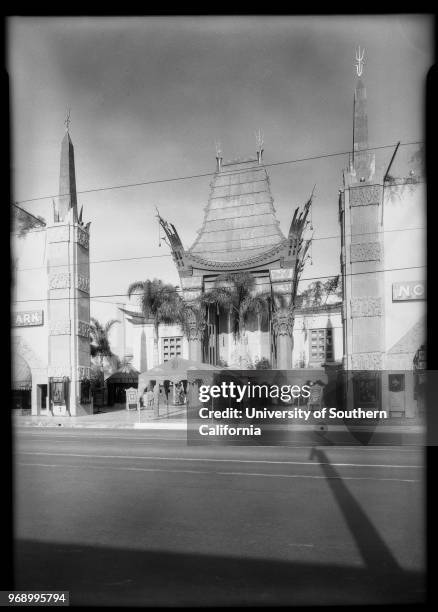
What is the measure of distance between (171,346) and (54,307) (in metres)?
8.80

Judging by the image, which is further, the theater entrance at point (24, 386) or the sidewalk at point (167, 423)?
the theater entrance at point (24, 386)

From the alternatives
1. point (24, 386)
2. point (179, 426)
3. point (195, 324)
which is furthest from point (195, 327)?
point (179, 426)

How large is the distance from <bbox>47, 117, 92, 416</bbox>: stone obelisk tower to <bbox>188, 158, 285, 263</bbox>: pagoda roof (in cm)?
771

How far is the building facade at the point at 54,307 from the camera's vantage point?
914 inches

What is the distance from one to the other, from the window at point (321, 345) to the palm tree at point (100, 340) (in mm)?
12295

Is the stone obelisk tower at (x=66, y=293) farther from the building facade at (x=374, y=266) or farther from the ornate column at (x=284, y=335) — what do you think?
the building facade at (x=374, y=266)

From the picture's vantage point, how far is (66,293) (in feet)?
76.5

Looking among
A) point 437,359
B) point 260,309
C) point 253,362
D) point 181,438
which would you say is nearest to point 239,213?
point 260,309

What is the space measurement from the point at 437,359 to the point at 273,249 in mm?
24953

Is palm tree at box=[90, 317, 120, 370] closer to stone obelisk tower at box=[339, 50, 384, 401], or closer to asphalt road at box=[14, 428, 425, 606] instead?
stone obelisk tower at box=[339, 50, 384, 401]

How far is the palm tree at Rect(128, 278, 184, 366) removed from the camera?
26.7 metres

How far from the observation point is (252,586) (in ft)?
13.2

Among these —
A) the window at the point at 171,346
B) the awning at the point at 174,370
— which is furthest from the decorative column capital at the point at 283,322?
the awning at the point at 174,370
